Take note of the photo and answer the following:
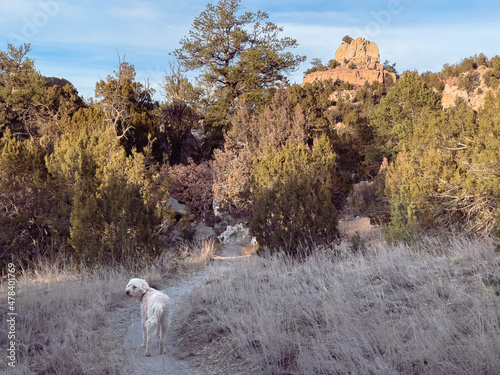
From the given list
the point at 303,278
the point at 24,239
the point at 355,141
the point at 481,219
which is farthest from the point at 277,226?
the point at 355,141

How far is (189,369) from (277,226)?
533cm

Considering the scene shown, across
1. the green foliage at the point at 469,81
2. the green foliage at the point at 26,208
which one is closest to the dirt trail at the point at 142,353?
the green foliage at the point at 26,208

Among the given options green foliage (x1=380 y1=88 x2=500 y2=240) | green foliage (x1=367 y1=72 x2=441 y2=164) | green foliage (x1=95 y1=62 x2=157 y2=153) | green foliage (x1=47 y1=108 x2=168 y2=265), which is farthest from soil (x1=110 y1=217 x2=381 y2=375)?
green foliage (x1=367 y1=72 x2=441 y2=164)

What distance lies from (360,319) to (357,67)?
52.9 m

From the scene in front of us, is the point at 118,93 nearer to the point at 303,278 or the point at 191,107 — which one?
the point at 191,107

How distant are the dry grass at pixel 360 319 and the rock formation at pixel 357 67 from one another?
42.6 meters

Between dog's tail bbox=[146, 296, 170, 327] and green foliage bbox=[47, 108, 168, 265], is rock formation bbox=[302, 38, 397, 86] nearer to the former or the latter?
green foliage bbox=[47, 108, 168, 265]

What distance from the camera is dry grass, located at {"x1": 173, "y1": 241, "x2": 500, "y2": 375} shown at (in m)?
2.82

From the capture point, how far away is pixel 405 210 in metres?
10.5

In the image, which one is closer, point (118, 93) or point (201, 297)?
point (201, 297)

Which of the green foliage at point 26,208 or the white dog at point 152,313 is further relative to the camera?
the green foliage at point 26,208

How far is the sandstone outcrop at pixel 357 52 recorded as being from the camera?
57.6 metres

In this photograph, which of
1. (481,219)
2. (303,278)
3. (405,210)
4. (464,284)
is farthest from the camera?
(405,210)

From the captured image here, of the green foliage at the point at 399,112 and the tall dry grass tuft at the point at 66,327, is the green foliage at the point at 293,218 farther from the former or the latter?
the green foliage at the point at 399,112
